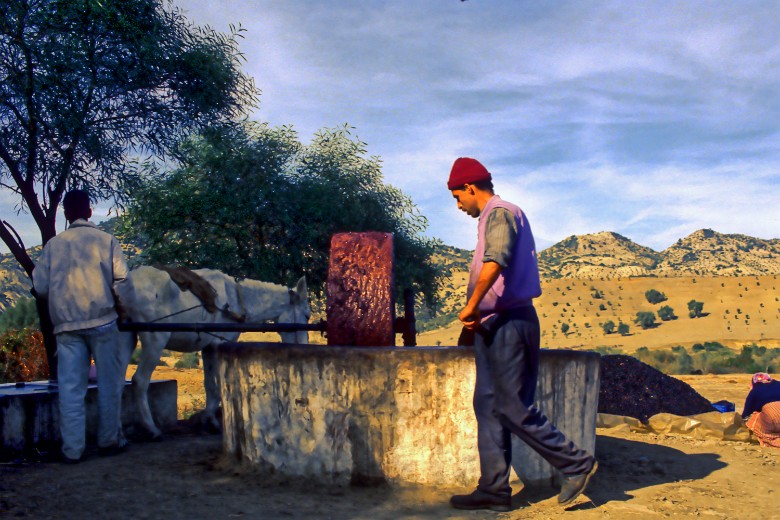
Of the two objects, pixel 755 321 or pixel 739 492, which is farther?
pixel 755 321

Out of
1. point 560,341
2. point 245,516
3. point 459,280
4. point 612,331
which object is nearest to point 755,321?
point 612,331

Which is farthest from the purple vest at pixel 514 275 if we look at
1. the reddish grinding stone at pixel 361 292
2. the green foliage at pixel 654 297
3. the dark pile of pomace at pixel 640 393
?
the green foliage at pixel 654 297

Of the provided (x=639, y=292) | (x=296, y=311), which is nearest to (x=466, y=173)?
(x=296, y=311)

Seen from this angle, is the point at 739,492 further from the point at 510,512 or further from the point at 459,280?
the point at 459,280

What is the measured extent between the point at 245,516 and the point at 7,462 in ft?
9.33

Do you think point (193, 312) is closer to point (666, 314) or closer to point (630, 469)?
point (630, 469)

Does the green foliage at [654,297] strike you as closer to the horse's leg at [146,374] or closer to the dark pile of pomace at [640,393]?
the dark pile of pomace at [640,393]

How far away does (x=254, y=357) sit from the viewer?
534 cm

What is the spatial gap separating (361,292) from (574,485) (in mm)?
2007

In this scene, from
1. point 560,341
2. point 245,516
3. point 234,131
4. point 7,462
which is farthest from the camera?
point 560,341

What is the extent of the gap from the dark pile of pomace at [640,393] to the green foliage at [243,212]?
801 cm

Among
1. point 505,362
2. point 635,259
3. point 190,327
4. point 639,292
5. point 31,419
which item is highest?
point 635,259

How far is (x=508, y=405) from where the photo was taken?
173 inches

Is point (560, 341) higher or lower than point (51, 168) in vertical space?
lower
